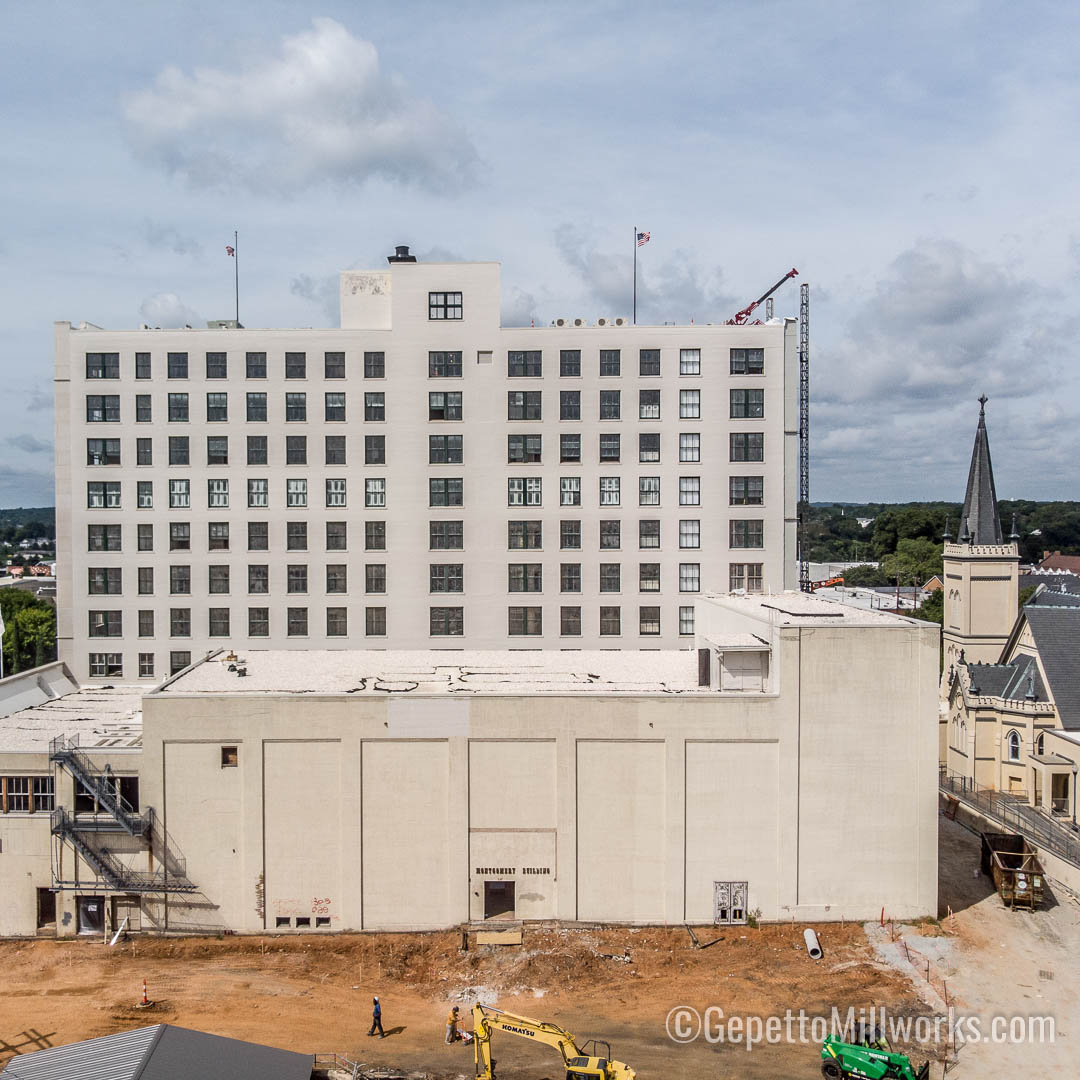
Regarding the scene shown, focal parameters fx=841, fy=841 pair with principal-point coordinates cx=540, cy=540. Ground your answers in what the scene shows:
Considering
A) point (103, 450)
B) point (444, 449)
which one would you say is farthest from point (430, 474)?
point (103, 450)

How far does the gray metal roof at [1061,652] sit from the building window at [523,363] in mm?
39102

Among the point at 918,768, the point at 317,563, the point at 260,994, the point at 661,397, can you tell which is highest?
the point at 661,397

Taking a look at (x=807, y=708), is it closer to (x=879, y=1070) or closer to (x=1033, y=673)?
(x=879, y=1070)

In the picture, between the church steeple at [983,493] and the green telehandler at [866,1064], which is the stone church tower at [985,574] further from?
the green telehandler at [866,1064]

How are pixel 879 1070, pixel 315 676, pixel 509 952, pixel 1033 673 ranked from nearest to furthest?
pixel 879 1070 → pixel 509 952 → pixel 315 676 → pixel 1033 673

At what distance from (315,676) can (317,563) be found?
1374cm

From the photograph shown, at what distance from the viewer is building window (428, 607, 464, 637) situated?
58.2m

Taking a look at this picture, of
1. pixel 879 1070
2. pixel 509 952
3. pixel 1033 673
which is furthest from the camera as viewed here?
pixel 1033 673

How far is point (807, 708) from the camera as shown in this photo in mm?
40156

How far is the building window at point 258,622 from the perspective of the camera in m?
58.4

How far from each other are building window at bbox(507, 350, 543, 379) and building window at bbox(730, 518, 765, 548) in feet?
56.2

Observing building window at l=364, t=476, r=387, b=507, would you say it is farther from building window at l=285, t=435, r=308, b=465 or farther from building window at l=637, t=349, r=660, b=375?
building window at l=637, t=349, r=660, b=375

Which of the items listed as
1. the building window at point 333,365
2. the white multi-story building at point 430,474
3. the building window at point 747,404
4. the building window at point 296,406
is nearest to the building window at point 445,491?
the white multi-story building at point 430,474

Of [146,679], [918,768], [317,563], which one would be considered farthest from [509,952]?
Result: [146,679]
